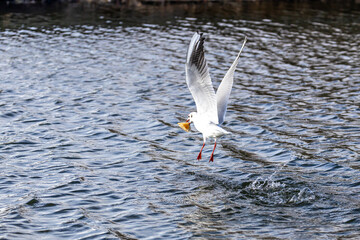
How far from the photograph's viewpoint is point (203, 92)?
12562mm

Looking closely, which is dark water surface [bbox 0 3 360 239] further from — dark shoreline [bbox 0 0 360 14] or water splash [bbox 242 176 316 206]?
dark shoreline [bbox 0 0 360 14]

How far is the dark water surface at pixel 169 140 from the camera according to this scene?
11.0 meters

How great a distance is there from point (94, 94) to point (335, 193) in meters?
10.8

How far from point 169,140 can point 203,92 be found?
3788mm

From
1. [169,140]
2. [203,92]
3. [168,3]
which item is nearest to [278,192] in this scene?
[203,92]

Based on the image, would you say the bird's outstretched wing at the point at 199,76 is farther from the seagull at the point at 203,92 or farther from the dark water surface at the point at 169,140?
the dark water surface at the point at 169,140

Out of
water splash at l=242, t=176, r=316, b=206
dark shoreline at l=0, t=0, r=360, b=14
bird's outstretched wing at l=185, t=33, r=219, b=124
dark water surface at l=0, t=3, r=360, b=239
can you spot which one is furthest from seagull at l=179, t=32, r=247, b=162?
dark shoreline at l=0, t=0, r=360, b=14

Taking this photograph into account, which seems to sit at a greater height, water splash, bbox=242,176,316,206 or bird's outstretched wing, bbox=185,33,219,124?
bird's outstretched wing, bbox=185,33,219,124

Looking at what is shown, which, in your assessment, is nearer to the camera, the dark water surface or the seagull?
the dark water surface

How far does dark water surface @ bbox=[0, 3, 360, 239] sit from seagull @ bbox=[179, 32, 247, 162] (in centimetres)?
125

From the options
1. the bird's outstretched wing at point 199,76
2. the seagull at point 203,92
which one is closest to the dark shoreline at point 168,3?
the seagull at point 203,92

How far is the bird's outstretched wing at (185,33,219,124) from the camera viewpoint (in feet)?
38.8

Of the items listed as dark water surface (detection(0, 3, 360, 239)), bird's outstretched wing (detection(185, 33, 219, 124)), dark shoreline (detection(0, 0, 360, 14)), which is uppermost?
bird's outstretched wing (detection(185, 33, 219, 124))

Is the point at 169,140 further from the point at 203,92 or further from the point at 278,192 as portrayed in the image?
the point at 278,192
